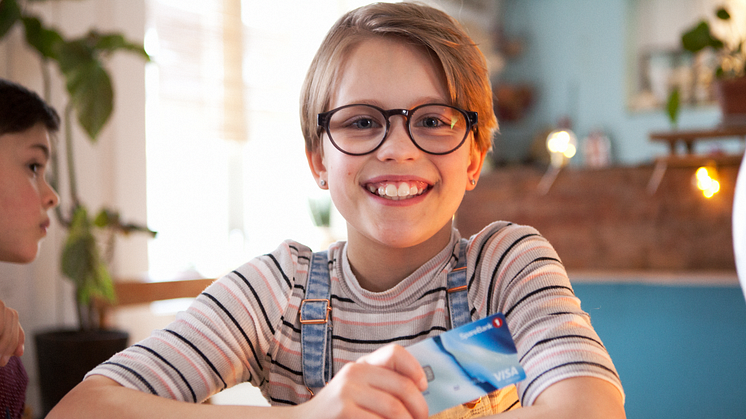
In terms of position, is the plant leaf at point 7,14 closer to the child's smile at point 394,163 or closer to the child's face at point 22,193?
the child's face at point 22,193

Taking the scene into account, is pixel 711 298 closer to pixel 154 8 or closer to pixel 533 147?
pixel 154 8

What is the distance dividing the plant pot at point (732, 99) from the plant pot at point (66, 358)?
244 centimetres

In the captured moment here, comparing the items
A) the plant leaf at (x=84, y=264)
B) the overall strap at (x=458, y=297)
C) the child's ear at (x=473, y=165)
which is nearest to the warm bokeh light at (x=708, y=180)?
the child's ear at (x=473, y=165)

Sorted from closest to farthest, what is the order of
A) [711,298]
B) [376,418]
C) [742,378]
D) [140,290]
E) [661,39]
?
[376,418] → [742,378] → [140,290] → [711,298] → [661,39]

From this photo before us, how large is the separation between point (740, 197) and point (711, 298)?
176 centimetres

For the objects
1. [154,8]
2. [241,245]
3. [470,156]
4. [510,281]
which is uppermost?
[154,8]

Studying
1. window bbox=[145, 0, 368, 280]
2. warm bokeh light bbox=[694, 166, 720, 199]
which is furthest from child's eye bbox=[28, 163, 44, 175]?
warm bokeh light bbox=[694, 166, 720, 199]

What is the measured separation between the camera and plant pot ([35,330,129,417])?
1.81 meters

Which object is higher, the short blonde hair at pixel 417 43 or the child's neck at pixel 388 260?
the short blonde hair at pixel 417 43

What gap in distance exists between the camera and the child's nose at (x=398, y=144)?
648 millimetres

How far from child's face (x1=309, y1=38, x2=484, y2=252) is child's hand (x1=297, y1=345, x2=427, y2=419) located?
0.22 meters

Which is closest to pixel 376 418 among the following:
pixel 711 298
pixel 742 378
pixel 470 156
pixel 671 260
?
pixel 470 156

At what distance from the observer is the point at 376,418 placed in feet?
1.51

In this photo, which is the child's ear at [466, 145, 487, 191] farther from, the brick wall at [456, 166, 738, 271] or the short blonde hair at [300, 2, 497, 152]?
the brick wall at [456, 166, 738, 271]
